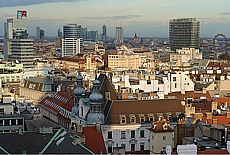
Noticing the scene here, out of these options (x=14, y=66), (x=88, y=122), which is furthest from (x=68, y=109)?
(x=14, y=66)

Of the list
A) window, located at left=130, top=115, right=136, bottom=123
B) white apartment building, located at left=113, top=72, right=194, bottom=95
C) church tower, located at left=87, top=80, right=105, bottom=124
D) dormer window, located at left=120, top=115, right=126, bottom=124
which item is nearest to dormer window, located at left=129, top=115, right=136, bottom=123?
window, located at left=130, top=115, right=136, bottom=123

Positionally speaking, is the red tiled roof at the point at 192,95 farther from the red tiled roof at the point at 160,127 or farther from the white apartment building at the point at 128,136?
the red tiled roof at the point at 160,127

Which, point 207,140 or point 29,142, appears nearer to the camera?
point 29,142

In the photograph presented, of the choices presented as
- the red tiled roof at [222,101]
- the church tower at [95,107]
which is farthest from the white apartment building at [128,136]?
the red tiled roof at [222,101]

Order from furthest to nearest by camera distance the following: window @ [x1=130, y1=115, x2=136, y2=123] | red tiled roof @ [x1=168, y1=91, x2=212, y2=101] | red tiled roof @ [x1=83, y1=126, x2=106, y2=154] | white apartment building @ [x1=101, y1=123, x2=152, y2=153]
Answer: red tiled roof @ [x1=168, y1=91, x2=212, y2=101]
window @ [x1=130, y1=115, x2=136, y2=123]
white apartment building @ [x1=101, y1=123, x2=152, y2=153]
red tiled roof @ [x1=83, y1=126, x2=106, y2=154]

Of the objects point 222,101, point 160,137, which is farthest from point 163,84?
point 160,137

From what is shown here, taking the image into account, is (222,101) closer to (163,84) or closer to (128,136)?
(163,84)

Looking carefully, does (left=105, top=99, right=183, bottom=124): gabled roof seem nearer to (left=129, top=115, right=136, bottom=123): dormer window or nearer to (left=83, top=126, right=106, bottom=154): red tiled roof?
(left=129, top=115, right=136, bottom=123): dormer window

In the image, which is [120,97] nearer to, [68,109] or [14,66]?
[68,109]
